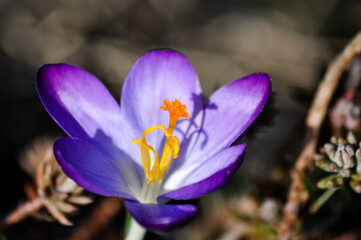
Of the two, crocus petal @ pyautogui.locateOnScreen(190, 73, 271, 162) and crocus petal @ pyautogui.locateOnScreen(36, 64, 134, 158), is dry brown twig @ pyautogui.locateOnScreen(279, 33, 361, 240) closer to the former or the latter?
crocus petal @ pyautogui.locateOnScreen(190, 73, 271, 162)

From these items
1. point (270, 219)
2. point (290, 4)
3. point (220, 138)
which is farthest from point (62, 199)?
point (290, 4)

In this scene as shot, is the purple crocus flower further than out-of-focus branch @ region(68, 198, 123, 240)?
No

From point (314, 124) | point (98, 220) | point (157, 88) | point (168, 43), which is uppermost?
point (157, 88)

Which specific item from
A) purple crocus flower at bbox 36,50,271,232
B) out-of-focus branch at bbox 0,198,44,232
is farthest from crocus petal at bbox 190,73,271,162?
out-of-focus branch at bbox 0,198,44,232

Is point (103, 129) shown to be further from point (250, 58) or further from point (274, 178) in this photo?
point (250, 58)

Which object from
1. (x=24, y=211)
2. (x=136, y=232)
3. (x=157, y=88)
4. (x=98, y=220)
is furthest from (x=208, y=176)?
(x=98, y=220)

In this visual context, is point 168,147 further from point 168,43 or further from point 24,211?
point 168,43

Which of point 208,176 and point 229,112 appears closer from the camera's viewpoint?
point 208,176
